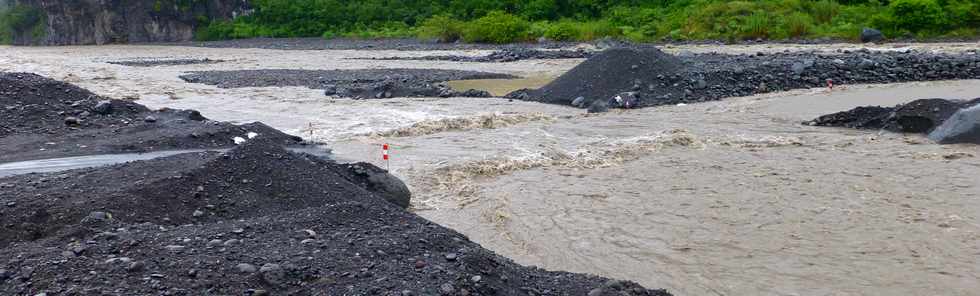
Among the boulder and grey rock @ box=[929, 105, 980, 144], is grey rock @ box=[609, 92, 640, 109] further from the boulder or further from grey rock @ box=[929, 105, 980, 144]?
the boulder

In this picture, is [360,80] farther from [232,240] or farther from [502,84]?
[232,240]

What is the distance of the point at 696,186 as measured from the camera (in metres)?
10.4

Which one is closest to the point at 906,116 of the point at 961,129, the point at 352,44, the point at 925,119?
the point at 925,119

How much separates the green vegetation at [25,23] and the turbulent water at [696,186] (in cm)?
5367

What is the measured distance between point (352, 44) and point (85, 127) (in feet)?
109

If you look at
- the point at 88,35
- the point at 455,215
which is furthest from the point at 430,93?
the point at 88,35

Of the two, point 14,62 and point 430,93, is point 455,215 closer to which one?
point 430,93

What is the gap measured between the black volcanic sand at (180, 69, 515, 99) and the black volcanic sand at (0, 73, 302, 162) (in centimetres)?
664

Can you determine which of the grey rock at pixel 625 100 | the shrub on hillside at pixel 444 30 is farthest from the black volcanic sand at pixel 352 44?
the grey rock at pixel 625 100

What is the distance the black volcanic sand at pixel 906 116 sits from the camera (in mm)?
13352

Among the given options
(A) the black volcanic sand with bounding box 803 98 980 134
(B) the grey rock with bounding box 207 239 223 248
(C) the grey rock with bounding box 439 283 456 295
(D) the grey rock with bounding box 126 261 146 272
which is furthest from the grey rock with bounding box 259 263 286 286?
(A) the black volcanic sand with bounding box 803 98 980 134

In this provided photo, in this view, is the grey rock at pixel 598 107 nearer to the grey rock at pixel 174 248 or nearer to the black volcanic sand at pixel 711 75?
the black volcanic sand at pixel 711 75

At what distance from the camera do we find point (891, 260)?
24.4ft

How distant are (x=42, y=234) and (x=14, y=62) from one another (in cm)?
3712
